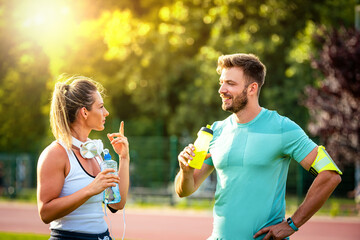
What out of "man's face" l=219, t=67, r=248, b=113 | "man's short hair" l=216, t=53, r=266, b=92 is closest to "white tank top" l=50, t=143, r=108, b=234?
"man's face" l=219, t=67, r=248, b=113

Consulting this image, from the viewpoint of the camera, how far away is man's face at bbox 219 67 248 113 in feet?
12.1

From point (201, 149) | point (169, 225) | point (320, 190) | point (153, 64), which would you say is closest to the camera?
point (320, 190)

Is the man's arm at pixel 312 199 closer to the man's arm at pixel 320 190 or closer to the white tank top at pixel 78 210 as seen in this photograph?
the man's arm at pixel 320 190

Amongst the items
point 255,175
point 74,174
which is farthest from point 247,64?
point 74,174

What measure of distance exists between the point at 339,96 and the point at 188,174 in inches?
469

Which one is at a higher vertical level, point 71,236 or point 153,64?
point 153,64

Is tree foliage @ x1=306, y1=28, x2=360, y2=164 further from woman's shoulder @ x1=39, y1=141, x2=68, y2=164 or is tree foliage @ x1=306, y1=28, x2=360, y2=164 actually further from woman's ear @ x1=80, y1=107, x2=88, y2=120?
woman's shoulder @ x1=39, y1=141, x2=68, y2=164

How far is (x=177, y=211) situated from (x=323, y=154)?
1481cm

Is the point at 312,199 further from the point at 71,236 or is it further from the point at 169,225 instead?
the point at 169,225

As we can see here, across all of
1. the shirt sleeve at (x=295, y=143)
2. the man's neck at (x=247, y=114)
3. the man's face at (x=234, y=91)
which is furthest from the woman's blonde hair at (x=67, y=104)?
the shirt sleeve at (x=295, y=143)

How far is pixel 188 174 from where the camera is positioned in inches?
150

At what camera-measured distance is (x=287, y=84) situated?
23750mm

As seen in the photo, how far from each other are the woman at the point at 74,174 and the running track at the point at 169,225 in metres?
8.65

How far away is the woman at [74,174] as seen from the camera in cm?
339
